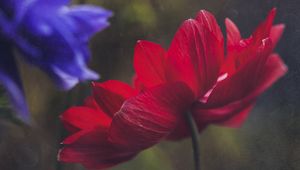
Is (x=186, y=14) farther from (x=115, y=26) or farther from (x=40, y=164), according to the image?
(x=40, y=164)

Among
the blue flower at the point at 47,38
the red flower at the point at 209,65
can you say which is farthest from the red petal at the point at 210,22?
the blue flower at the point at 47,38

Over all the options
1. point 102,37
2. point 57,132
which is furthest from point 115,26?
point 57,132

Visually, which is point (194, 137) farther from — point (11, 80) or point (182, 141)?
point (11, 80)

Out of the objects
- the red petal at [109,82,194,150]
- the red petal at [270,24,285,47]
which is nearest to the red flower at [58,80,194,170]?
the red petal at [109,82,194,150]

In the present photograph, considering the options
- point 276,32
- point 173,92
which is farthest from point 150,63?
point 276,32

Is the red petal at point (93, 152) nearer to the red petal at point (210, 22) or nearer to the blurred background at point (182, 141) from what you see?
→ the blurred background at point (182, 141)

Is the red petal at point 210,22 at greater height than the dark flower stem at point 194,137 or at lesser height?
greater
